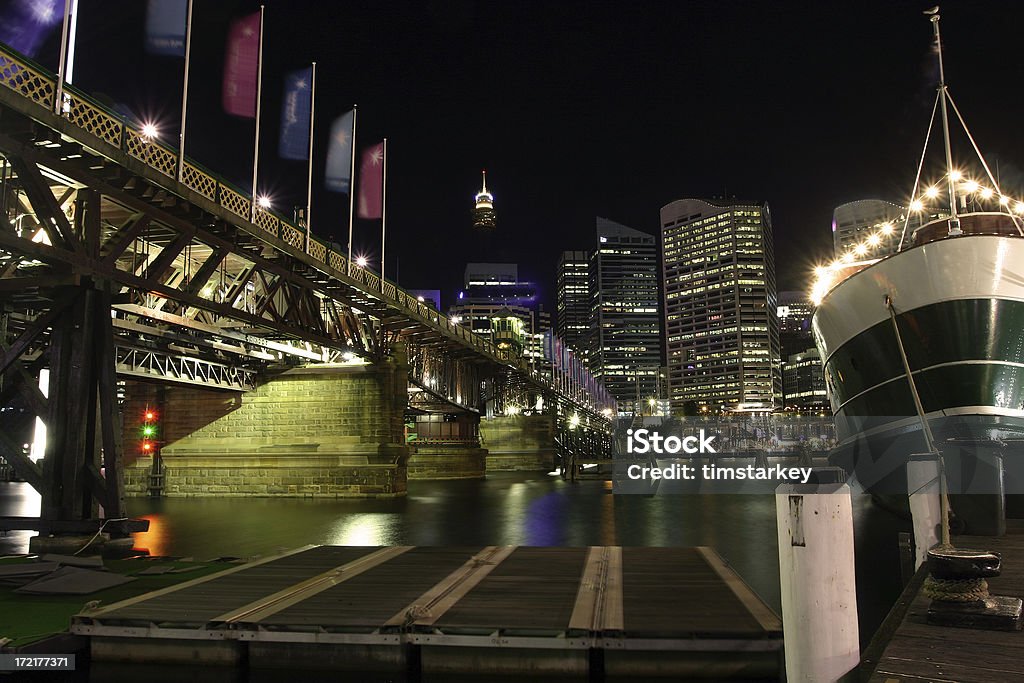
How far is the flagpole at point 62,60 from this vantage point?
13.5 meters

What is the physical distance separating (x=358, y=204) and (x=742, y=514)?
20.2 meters

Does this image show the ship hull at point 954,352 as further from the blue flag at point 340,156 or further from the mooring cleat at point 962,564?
the blue flag at point 340,156

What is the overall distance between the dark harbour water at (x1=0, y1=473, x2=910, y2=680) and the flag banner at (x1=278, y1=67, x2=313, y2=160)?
43.7ft

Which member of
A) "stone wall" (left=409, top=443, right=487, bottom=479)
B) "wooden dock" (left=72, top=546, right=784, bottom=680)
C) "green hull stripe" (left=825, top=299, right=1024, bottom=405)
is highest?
"green hull stripe" (left=825, top=299, right=1024, bottom=405)

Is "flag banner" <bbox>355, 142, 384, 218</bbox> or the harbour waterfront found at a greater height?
"flag banner" <bbox>355, 142, 384, 218</bbox>

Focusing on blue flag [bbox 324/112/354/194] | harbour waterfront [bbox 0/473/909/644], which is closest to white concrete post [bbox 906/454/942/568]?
harbour waterfront [bbox 0/473/909/644]

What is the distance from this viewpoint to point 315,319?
28453 millimetres

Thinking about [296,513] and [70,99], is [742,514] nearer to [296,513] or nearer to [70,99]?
[296,513]

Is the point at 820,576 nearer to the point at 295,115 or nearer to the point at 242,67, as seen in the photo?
the point at 242,67

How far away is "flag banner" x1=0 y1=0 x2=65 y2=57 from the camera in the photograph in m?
14.5

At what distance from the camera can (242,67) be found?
878 inches

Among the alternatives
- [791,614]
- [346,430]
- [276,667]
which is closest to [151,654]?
[276,667]

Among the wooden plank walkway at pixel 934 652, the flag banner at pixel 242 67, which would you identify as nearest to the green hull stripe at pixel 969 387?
the wooden plank walkway at pixel 934 652

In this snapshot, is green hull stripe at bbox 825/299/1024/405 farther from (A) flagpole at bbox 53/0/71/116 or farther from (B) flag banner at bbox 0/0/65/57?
(B) flag banner at bbox 0/0/65/57
